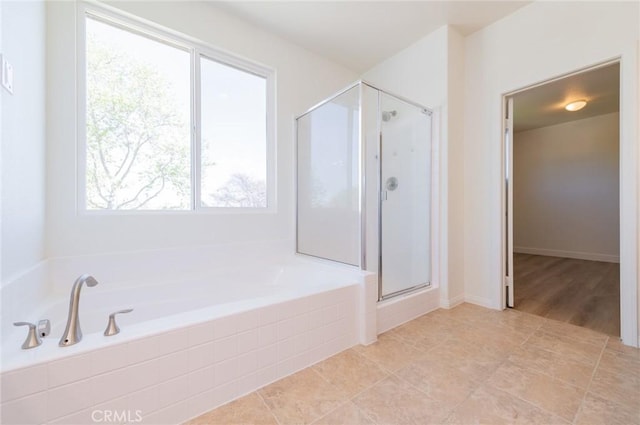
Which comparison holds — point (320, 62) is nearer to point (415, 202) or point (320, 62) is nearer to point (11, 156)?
point (415, 202)

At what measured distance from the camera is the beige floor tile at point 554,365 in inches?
53.6

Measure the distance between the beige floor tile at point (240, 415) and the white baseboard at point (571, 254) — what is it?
5.94 meters

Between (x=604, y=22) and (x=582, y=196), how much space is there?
12.8ft

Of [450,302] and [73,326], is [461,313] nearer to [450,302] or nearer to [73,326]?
[450,302]

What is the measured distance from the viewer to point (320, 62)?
2.93 metres

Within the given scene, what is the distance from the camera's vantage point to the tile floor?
1117 mm

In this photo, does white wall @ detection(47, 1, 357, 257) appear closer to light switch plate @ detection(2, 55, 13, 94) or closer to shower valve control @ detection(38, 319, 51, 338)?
light switch plate @ detection(2, 55, 13, 94)

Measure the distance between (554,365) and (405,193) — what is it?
1.58 metres

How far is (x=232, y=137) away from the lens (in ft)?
7.88

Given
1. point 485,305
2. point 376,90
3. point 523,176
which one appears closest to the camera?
point 376,90

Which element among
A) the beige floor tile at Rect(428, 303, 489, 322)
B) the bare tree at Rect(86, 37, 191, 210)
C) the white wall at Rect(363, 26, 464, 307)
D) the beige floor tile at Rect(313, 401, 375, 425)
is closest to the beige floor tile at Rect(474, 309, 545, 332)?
the beige floor tile at Rect(428, 303, 489, 322)

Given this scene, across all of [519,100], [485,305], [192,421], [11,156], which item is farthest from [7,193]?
[519,100]

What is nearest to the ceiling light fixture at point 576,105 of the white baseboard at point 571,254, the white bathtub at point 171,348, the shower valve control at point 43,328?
the white baseboard at point 571,254

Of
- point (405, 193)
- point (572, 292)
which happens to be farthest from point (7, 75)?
point (572, 292)
